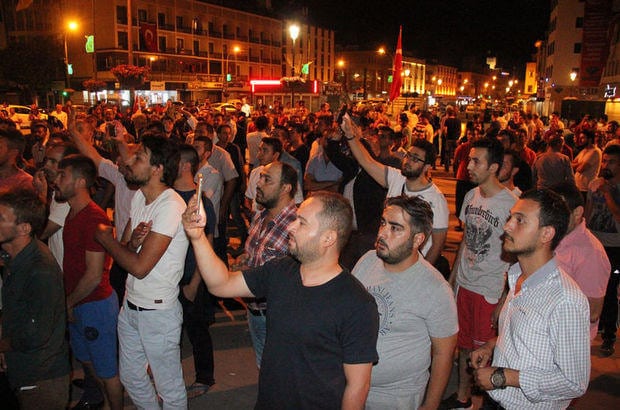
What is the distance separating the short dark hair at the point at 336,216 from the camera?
2.41 meters

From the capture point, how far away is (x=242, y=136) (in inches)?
534

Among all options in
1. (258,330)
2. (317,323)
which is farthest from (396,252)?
(258,330)

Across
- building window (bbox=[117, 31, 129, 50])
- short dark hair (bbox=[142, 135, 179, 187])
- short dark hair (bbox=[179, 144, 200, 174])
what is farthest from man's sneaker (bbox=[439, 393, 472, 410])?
building window (bbox=[117, 31, 129, 50])

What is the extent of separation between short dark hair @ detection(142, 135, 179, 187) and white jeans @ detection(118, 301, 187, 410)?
926 mm

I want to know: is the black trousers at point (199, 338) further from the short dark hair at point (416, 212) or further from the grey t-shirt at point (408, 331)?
the short dark hair at point (416, 212)

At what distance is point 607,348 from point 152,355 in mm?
4632

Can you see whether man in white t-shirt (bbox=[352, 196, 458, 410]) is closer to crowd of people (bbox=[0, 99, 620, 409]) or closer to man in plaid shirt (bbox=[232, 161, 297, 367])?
crowd of people (bbox=[0, 99, 620, 409])

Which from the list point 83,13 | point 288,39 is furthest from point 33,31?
point 288,39

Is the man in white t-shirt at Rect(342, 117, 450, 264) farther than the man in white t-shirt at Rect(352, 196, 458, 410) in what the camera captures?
Yes

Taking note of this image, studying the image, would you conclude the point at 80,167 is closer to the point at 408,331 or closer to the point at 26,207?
the point at 26,207

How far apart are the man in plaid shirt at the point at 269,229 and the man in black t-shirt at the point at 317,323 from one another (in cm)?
116

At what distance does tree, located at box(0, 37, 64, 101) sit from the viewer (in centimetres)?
4778

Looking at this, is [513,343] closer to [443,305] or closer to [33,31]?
[443,305]

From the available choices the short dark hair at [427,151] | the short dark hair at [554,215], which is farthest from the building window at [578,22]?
the short dark hair at [554,215]
